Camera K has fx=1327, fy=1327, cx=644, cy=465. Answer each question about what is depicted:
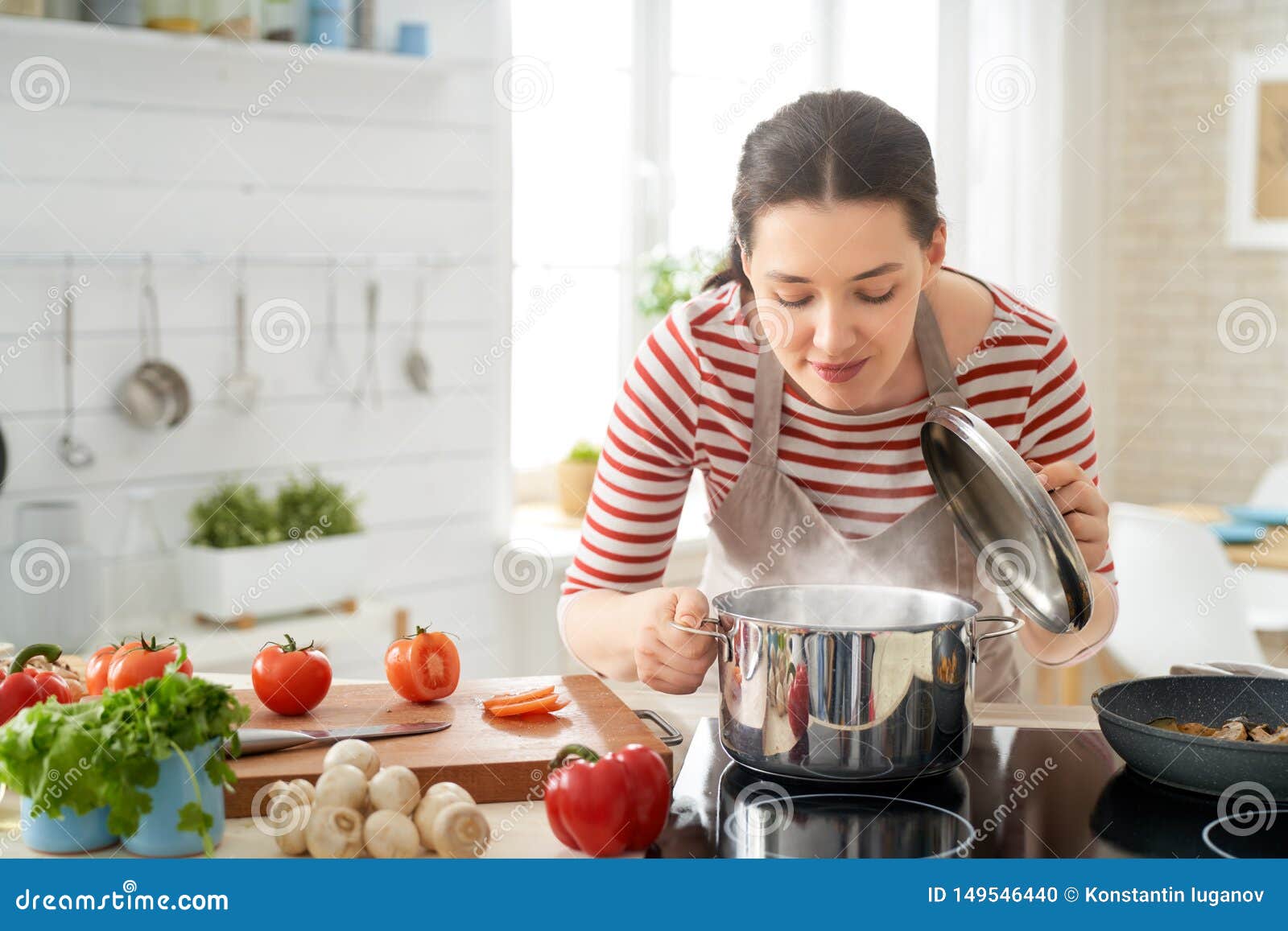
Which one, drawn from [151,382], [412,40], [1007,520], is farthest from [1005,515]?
[412,40]

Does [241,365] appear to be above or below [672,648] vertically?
above

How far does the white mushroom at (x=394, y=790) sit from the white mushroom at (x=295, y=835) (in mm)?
52

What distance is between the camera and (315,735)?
126 centimetres

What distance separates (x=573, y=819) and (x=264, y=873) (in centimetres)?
23

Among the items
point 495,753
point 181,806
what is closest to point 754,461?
point 495,753

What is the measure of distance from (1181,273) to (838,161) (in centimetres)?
369

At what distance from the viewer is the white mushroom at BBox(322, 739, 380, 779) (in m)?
1.11

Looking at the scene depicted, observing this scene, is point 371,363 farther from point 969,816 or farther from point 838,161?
point 969,816

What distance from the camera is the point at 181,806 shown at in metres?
1.02

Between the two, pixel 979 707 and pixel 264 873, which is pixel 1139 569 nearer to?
pixel 979 707

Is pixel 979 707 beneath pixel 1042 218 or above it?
beneath

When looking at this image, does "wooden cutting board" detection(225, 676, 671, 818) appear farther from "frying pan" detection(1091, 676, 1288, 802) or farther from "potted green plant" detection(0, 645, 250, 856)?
"frying pan" detection(1091, 676, 1288, 802)

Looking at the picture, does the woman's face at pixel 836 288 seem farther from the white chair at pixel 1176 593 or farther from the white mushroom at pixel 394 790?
the white chair at pixel 1176 593

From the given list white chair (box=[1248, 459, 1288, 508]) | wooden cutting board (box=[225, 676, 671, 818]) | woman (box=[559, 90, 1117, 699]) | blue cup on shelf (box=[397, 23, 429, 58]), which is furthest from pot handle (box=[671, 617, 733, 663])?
white chair (box=[1248, 459, 1288, 508])
